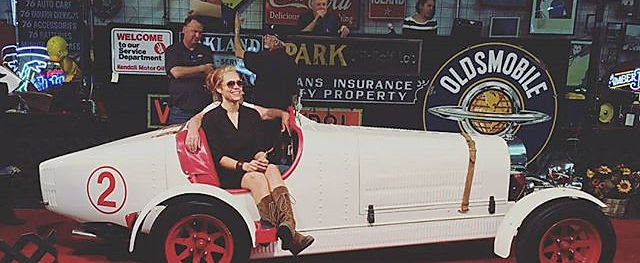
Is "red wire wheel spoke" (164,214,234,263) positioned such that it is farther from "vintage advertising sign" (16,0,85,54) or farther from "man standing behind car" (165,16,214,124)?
"vintage advertising sign" (16,0,85,54)

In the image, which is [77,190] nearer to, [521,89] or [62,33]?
[62,33]

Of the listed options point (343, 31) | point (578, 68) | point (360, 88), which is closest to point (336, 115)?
point (360, 88)

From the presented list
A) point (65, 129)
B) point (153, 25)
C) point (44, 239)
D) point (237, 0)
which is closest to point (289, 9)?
point (237, 0)

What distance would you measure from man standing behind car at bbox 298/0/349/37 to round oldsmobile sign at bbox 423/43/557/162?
0.69 meters

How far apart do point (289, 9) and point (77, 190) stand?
5.24ft

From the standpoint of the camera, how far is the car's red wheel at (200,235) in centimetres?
276

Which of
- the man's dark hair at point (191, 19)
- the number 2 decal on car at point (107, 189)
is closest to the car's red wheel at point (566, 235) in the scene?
the number 2 decal on car at point (107, 189)

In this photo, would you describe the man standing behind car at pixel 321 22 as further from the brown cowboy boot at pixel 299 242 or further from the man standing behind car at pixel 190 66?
the brown cowboy boot at pixel 299 242

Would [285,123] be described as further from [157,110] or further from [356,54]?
[157,110]

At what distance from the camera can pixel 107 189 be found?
2.89 m

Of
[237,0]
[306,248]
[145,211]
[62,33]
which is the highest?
[237,0]

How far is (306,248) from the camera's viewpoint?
296 cm

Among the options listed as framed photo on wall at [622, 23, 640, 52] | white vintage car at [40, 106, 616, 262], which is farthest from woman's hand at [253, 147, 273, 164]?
framed photo on wall at [622, 23, 640, 52]

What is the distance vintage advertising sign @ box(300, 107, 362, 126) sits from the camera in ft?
12.3
